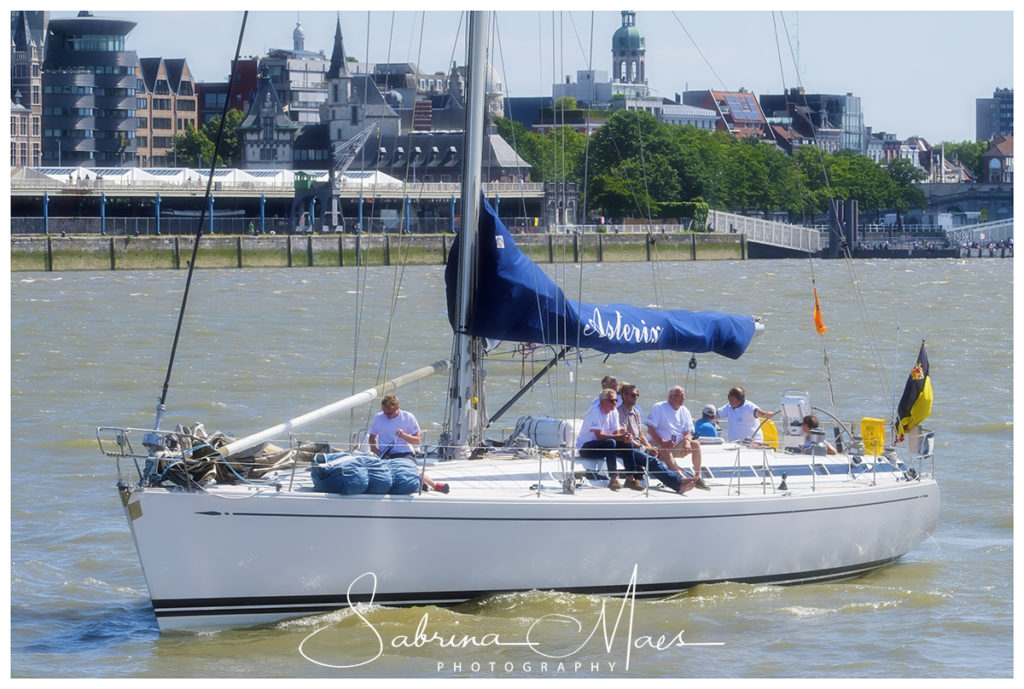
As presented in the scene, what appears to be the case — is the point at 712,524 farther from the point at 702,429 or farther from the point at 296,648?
the point at 296,648

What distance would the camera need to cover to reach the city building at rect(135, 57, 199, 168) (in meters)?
138

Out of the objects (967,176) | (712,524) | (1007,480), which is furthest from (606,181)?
(967,176)

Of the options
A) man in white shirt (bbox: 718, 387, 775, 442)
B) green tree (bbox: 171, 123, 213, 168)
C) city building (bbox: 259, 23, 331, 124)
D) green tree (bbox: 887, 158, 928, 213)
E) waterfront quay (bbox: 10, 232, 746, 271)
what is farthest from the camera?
city building (bbox: 259, 23, 331, 124)

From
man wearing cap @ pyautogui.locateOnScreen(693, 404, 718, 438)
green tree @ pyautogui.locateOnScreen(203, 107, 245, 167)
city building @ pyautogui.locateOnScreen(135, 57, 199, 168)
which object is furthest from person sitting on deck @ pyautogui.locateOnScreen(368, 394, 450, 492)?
city building @ pyautogui.locateOnScreen(135, 57, 199, 168)

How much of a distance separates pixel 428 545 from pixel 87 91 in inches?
4869

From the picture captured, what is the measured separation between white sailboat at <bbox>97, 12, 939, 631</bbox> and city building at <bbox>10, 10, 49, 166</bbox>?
114462mm

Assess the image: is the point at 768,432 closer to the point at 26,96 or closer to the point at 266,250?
the point at 266,250

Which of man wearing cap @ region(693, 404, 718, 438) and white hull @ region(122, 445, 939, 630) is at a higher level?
man wearing cap @ region(693, 404, 718, 438)

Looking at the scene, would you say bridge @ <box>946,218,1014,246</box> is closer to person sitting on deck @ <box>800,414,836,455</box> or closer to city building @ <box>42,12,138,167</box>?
city building @ <box>42,12,138,167</box>

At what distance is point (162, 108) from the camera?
14125cm

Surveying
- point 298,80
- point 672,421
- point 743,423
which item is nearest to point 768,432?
point 743,423

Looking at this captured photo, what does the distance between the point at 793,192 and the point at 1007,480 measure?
93.5m

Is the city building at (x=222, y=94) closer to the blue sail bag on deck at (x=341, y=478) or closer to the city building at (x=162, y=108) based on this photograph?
the city building at (x=162, y=108)

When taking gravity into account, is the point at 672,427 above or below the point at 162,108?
below
